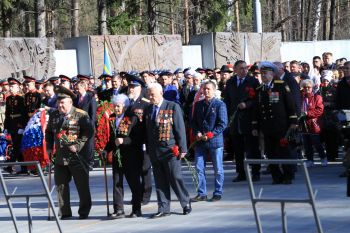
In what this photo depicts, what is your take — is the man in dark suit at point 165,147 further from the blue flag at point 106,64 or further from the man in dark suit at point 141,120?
the blue flag at point 106,64

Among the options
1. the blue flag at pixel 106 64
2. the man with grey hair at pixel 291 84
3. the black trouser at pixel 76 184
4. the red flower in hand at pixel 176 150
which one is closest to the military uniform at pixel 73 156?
the black trouser at pixel 76 184

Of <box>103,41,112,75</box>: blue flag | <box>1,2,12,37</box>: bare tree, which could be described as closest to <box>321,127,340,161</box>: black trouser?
<box>103,41,112,75</box>: blue flag

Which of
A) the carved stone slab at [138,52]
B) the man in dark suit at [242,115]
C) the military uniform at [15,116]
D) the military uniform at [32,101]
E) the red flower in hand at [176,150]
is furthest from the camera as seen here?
the carved stone slab at [138,52]

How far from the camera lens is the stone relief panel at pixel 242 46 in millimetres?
32312

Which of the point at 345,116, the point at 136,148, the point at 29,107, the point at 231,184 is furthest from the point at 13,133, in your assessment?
the point at 345,116

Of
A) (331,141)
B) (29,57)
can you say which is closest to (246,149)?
(331,141)

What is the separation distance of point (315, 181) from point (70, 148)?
454 cm

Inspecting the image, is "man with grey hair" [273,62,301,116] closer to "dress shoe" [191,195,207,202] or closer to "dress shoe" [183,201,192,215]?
"dress shoe" [191,195,207,202]

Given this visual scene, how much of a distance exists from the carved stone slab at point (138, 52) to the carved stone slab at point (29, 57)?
1230mm

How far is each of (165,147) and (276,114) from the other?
3.11 meters

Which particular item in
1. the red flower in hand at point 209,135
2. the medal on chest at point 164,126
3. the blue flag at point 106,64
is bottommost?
the red flower in hand at point 209,135

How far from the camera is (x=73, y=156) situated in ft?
43.5

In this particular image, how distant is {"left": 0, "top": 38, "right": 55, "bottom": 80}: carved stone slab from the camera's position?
26219 mm

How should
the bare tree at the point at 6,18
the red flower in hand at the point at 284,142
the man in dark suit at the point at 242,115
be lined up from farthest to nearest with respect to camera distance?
the bare tree at the point at 6,18 < the man in dark suit at the point at 242,115 < the red flower in hand at the point at 284,142
